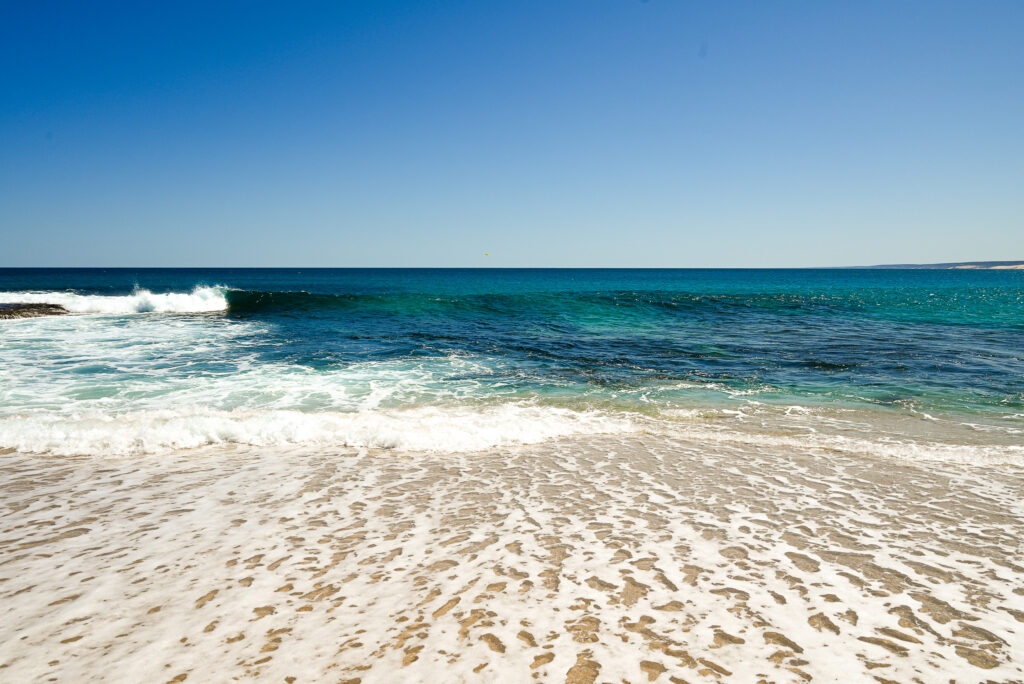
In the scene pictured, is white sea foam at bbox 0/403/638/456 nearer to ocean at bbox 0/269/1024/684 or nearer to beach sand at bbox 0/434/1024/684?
ocean at bbox 0/269/1024/684

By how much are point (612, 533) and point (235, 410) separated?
23.9 ft

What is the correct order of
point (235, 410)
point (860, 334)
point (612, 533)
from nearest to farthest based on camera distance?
point (612, 533) → point (235, 410) → point (860, 334)

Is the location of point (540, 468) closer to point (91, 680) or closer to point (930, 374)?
point (91, 680)

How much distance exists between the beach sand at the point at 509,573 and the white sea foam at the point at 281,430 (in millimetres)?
776

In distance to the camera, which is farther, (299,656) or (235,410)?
(235,410)

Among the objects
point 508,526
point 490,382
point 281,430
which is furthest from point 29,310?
point 508,526

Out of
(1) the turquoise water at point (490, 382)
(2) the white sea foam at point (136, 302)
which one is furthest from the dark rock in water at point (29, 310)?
(1) the turquoise water at point (490, 382)

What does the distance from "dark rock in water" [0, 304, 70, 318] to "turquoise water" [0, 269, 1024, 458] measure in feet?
3.92

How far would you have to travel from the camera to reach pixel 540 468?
6535mm

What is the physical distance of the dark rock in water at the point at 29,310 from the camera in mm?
21938

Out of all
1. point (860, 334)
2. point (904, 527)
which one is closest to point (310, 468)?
point (904, 527)

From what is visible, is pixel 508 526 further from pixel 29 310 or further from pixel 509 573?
pixel 29 310

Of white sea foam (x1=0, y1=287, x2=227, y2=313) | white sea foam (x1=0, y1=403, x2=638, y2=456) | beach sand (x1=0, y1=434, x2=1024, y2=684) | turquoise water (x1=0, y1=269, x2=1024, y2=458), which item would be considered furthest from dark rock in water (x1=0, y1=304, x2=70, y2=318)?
beach sand (x1=0, y1=434, x2=1024, y2=684)

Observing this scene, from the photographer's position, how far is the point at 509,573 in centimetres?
399
